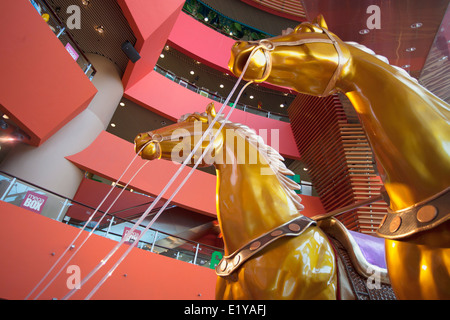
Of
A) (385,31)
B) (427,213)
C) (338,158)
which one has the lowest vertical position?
(427,213)

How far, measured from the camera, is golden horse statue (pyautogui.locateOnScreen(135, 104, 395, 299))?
1.33 metres

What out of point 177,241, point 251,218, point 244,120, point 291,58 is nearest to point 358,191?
point 177,241

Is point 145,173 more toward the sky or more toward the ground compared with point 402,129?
more toward the sky

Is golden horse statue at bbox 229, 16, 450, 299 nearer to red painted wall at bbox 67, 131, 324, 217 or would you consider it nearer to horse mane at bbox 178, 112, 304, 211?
horse mane at bbox 178, 112, 304, 211

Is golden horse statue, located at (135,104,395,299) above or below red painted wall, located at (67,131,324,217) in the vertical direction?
below

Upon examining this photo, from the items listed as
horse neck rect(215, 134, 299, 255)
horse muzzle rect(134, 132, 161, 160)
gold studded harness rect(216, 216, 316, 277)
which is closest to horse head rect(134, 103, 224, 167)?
horse muzzle rect(134, 132, 161, 160)

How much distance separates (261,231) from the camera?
1458 mm

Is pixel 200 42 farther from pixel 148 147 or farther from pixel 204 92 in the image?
pixel 148 147

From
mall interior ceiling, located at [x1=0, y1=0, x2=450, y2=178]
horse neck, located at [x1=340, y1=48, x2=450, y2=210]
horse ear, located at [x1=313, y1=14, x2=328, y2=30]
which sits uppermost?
mall interior ceiling, located at [x1=0, y1=0, x2=450, y2=178]

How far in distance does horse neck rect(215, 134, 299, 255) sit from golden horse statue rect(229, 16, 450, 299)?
63cm

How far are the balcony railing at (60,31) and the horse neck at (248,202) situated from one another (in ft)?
18.3

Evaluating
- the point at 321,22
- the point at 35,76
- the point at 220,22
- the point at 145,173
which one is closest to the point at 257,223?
the point at 321,22

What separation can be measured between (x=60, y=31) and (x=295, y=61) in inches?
256

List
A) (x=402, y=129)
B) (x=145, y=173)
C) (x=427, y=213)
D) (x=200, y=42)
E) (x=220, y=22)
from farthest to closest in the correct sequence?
(x=220, y=22) < (x=200, y=42) < (x=145, y=173) < (x=402, y=129) < (x=427, y=213)
